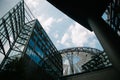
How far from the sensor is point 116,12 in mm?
5152

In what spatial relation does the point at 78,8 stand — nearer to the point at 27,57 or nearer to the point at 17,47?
the point at 27,57

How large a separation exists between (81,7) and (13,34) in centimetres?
1215

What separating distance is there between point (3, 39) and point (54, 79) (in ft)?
22.8

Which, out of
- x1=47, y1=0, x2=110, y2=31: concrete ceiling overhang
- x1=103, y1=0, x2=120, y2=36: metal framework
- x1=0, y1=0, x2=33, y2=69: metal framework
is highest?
x1=0, y1=0, x2=33, y2=69: metal framework

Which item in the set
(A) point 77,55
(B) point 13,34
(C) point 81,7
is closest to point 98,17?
(C) point 81,7

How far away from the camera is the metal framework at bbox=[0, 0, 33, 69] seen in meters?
11.9

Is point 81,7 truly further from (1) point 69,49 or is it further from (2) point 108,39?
(1) point 69,49

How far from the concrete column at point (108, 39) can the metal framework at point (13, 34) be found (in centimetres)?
974

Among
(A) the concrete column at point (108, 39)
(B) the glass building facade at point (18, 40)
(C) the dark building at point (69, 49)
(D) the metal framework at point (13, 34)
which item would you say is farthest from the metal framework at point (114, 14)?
(D) the metal framework at point (13, 34)

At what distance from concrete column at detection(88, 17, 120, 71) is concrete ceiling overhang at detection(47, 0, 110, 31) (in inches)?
10.4

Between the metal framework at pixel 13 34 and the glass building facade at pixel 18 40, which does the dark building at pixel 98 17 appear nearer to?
the glass building facade at pixel 18 40

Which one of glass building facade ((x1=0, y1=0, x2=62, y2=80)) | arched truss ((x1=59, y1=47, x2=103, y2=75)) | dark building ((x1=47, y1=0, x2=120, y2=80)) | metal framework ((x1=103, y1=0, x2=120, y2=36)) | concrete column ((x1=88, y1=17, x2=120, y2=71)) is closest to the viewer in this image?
concrete column ((x1=88, y1=17, x2=120, y2=71))

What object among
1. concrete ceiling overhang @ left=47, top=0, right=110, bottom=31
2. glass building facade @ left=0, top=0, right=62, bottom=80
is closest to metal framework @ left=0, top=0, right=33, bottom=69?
glass building facade @ left=0, top=0, right=62, bottom=80

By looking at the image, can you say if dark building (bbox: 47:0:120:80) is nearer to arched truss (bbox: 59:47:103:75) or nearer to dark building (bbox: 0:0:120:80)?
dark building (bbox: 0:0:120:80)
